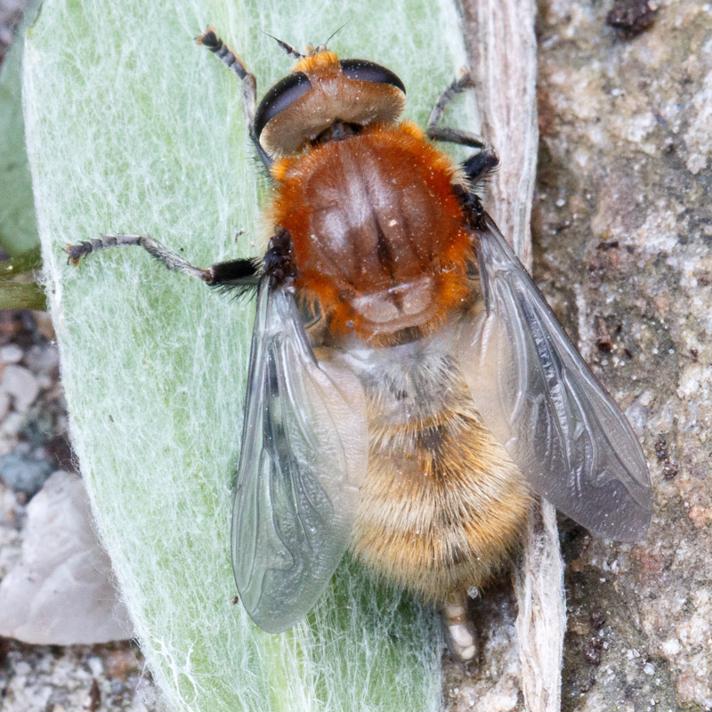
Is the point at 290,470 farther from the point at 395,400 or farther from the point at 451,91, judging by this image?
the point at 451,91

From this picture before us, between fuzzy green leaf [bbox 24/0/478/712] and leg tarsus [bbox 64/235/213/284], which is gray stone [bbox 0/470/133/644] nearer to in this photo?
fuzzy green leaf [bbox 24/0/478/712]

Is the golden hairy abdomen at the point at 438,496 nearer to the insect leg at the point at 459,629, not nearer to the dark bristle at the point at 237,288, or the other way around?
the insect leg at the point at 459,629

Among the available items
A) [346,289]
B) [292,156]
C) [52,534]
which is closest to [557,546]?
[346,289]

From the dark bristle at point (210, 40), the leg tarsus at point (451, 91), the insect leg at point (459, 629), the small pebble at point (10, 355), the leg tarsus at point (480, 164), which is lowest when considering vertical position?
the insect leg at point (459, 629)

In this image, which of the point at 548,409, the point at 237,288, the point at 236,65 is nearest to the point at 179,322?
the point at 237,288

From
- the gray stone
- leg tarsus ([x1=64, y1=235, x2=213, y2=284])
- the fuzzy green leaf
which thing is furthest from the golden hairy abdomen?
the gray stone

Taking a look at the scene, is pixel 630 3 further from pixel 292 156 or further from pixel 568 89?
pixel 292 156

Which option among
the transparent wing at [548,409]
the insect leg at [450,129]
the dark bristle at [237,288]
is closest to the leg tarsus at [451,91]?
the insect leg at [450,129]
